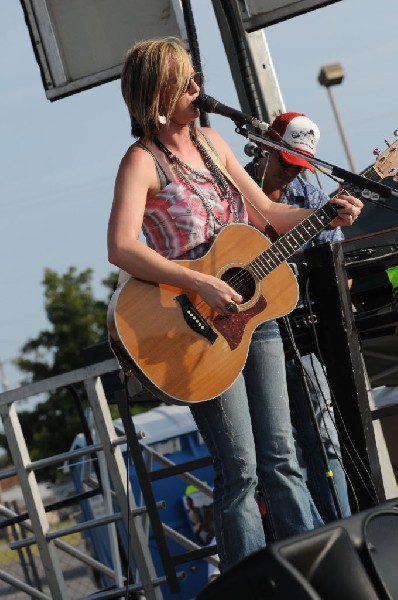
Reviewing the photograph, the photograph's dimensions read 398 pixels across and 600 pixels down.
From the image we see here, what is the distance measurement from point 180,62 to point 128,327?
918mm

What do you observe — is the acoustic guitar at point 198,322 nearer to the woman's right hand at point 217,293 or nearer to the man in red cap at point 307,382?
the woman's right hand at point 217,293

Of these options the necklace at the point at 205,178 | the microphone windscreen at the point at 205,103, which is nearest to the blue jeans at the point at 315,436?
the necklace at the point at 205,178

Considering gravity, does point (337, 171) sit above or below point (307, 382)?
above

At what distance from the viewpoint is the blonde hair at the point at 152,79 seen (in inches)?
147

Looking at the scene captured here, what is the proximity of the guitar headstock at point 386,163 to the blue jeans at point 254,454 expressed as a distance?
0.81 meters

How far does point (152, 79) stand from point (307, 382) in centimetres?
147

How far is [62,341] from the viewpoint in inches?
1202

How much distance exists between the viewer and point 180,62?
12.3 ft

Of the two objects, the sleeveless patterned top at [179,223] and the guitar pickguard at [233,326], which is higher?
the sleeveless patterned top at [179,223]

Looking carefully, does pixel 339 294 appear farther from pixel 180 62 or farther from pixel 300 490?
pixel 180 62

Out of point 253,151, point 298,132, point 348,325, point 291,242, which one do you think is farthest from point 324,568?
point 253,151

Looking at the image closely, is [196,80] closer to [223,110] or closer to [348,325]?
[223,110]

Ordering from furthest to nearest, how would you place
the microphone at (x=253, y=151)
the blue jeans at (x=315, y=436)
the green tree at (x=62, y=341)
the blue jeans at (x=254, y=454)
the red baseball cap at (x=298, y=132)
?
1. the green tree at (x=62, y=341)
2. the microphone at (x=253, y=151)
3. the red baseball cap at (x=298, y=132)
4. the blue jeans at (x=315, y=436)
5. the blue jeans at (x=254, y=454)

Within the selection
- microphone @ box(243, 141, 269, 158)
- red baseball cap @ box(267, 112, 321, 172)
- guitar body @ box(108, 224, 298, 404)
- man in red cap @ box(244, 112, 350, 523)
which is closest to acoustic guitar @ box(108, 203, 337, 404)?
guitar body @ box(108, 224, 298, 404)
